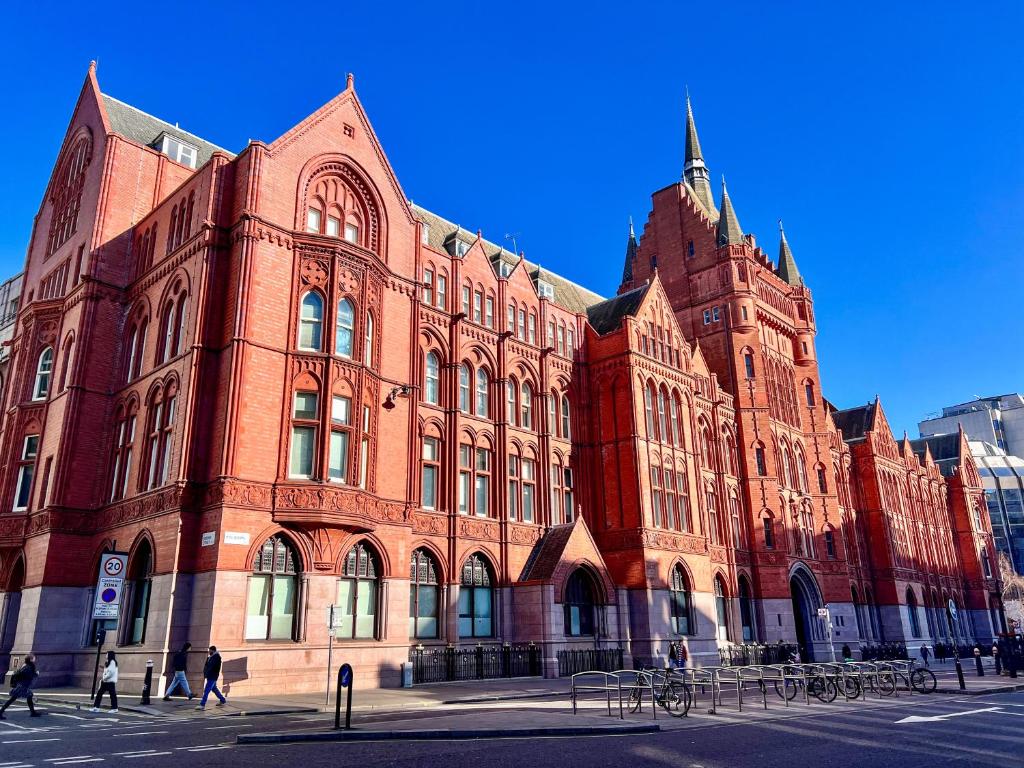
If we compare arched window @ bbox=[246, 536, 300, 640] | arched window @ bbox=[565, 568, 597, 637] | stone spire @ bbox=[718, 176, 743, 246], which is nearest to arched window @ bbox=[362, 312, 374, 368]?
arched window @ bbox=[246, 536, 300, 640]

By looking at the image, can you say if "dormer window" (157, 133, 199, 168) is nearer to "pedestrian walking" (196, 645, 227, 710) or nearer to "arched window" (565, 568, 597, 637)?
"pedestrian walking" (196, 645, 227, 710)

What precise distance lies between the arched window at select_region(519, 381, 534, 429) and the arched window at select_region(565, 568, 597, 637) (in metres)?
8.08

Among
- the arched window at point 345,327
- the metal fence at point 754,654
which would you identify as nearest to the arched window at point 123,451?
the arched window at point 345,327

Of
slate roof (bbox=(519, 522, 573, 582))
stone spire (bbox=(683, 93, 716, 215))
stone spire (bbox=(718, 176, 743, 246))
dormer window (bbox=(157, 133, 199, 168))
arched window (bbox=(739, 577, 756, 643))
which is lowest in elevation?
arched window (bbox=(739, 577, 756, 643))

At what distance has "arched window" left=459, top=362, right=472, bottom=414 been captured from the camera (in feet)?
125

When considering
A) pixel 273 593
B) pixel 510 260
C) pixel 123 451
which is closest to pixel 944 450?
pixel 510 260

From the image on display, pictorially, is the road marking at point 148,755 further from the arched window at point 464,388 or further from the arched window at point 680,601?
the arched window at point 680,601

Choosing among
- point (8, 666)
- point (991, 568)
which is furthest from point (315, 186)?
point (991, 568)

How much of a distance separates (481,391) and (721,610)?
2108 cm

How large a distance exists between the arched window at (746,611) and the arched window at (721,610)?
1774 mm

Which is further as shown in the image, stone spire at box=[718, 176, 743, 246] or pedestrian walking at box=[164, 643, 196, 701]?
stone spire at box=[718, 176, 743, 246]

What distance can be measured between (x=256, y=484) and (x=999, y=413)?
157130mm

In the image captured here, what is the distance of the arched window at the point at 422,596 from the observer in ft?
107

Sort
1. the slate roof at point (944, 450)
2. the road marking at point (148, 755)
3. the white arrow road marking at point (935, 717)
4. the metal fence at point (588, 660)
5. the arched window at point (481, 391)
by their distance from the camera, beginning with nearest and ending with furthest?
1. the road marking at point (148, 755)
2. the white arrow road marking at point (935, 717)
3. the metal fence at point (588, 660)
4. the arched window at point (481, 391)
5. the slate roof at point (944, 450)
